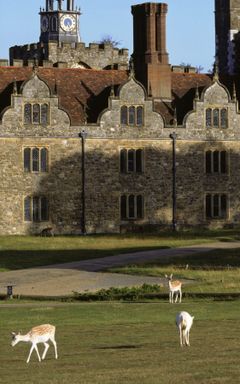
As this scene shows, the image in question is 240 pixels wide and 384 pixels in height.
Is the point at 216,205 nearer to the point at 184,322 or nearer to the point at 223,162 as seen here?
the point at 223,162

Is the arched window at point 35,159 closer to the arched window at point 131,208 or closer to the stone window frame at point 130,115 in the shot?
the stone window frame at point 130,115

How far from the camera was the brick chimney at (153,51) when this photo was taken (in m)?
89.4

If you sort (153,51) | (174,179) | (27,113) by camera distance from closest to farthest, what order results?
(27,113) → (174,179) → (153,51)

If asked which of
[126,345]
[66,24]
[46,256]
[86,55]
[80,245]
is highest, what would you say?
[66,24]

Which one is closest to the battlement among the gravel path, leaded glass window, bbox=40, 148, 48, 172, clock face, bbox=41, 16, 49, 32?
leaded glass window, bbox=40, 148, 48, 172

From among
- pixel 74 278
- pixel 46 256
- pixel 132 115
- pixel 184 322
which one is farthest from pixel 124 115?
pixel 184 322

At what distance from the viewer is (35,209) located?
82.5 meters

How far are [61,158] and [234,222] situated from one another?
13147mm

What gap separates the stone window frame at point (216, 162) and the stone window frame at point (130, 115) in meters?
5.52

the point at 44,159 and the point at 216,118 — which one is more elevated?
the point at 216,118

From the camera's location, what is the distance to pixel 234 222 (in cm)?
8838

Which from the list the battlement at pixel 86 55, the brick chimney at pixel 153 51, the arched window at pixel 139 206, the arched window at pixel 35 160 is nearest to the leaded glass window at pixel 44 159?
Answer: the arched window at pixel 35 160

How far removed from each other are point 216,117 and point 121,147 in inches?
280

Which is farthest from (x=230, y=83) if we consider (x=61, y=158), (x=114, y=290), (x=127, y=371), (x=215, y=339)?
(x=127, y=371)
